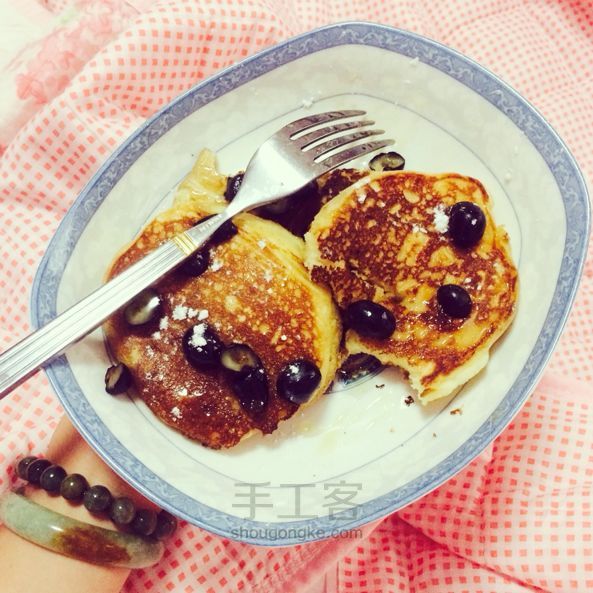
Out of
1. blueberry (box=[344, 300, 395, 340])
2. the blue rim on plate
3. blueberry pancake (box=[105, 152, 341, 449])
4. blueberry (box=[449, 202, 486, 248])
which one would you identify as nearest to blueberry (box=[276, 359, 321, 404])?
blueberry pancake (box=[105, 152, 341, 449])

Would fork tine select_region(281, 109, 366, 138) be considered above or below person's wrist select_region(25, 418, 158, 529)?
above

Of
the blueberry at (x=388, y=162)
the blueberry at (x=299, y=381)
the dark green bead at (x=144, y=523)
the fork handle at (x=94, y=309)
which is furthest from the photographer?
the blueberry at (x=388, y=162)

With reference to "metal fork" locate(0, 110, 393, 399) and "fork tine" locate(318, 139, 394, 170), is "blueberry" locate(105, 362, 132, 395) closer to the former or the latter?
"metal fork" locate(0, 110, 393, 399)

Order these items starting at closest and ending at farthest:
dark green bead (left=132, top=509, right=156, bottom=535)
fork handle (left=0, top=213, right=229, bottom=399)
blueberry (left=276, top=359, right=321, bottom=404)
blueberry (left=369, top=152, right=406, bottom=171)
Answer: fork handle (left=0, top=213, right=229, bottom=399), blueberry (left=276, top=359, right=321, bottom=404), dark green bead (left=132, top=509, right=156, bottom=535), blueberry (left=369, top=152, right=406, bottom=171)

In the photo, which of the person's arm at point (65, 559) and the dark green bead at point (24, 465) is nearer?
the person's arm at point (65, 559)

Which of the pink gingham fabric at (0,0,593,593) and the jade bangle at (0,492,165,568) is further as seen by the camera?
the pink gingham fabric at (0,0,593,593)

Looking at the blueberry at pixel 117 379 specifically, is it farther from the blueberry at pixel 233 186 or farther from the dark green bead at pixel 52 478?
the blueberry at pixel 233 186

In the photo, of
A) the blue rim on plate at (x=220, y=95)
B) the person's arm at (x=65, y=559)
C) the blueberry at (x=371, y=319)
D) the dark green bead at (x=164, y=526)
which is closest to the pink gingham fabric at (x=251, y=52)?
the dark green bead at (x=164, y=526)

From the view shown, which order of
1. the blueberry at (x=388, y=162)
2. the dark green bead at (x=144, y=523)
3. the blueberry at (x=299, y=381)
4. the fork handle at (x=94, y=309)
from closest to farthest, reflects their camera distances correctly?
the fork handle at (x=94, y=309), the blueberry at (x=299, y=381), the dark green bead at (x=144, y=523), the blueberry at (x=388, y=162)

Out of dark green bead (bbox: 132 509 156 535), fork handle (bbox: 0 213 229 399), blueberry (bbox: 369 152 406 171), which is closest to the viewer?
fork handle (bbox: 0 213 229 399)
